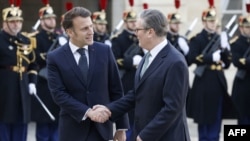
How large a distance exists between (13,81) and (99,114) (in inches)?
146

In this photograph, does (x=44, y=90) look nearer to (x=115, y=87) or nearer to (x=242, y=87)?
(x=242, y=87)

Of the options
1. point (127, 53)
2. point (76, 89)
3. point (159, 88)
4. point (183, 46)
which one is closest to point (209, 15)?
point (183, 46)

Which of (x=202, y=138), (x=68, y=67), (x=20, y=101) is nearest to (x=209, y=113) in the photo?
(x=202, y=138)

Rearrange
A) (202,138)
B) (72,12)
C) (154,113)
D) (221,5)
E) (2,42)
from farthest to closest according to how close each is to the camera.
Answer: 1. (221,5)
2. (202,138)
3. (2,42)
4. (72,12)
5. (154,113)

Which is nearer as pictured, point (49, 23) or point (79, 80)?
point (79, 80)

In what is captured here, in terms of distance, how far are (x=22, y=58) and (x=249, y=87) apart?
10.1 feet

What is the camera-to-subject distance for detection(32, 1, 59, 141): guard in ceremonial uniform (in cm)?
1013

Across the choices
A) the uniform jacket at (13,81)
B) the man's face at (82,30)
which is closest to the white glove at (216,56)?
the uniform jacket at (13,81)

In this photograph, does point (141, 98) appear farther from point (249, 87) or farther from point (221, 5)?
point (221, 5)

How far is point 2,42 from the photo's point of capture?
8.99m

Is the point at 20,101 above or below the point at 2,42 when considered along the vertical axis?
below

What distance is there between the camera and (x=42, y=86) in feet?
34.4

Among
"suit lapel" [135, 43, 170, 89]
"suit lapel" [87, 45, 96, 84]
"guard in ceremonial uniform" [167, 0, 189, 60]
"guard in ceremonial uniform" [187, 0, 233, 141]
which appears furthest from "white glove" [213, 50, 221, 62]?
"suit lapel" [135, 43, 170, 89]

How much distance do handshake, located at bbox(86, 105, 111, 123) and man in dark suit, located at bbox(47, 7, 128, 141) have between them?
10mm
